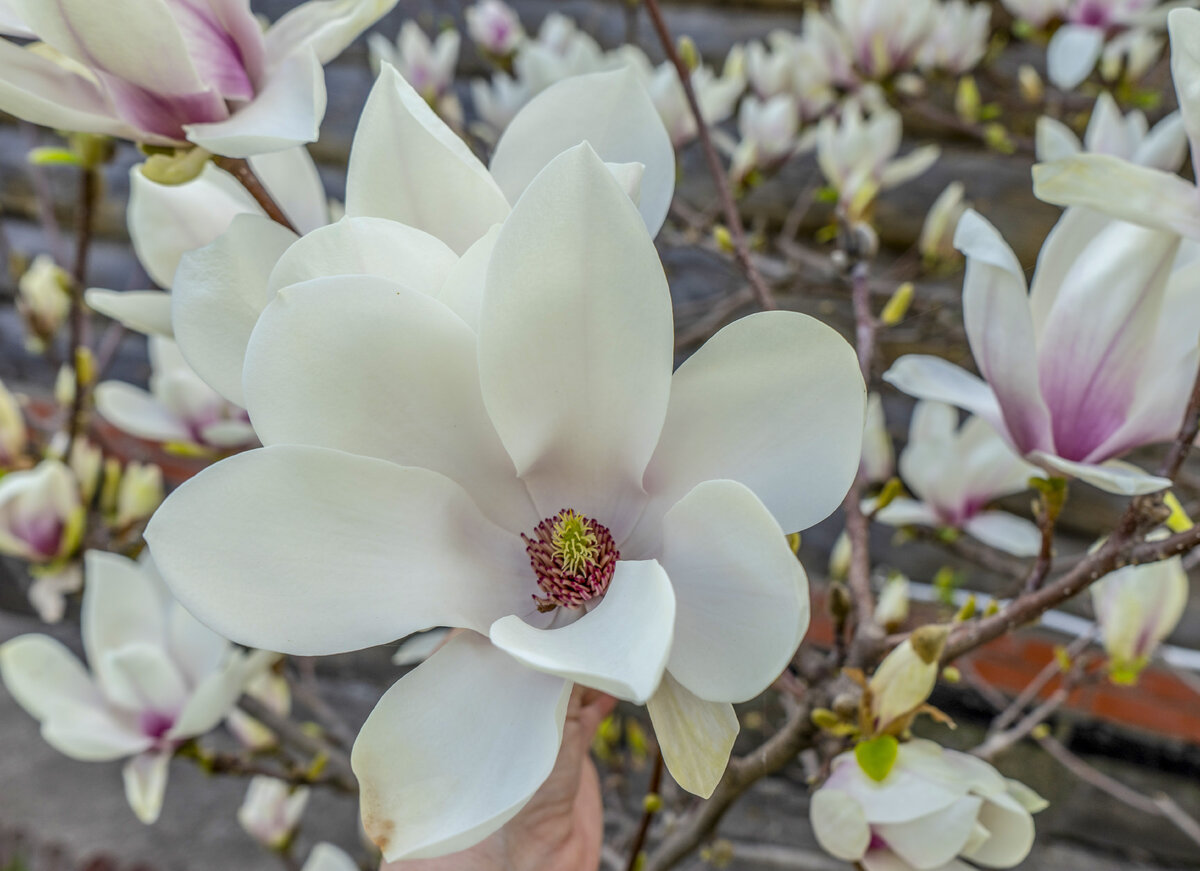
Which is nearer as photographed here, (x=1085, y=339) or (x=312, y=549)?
(x=312, y=549)

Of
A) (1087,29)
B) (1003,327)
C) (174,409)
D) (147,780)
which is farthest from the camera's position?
(1087,29)

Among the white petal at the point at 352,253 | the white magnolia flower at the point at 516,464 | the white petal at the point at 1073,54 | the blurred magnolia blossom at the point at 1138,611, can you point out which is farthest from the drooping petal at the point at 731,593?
the white petal at the point at 1073,54

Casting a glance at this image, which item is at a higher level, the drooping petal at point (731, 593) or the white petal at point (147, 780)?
the drooping petal at point (731, 593)

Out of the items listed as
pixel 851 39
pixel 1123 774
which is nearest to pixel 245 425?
pixel 851 39

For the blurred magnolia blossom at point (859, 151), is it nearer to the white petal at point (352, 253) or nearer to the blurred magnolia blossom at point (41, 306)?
the white petal at point (352, 253)

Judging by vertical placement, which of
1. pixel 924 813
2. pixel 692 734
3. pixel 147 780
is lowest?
pixel 147 780

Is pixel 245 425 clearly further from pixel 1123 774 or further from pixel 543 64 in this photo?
pixel 1123 774

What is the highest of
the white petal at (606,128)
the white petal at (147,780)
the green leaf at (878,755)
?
the white petal at (606,128)

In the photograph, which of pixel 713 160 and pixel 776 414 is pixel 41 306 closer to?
pixel 713 160

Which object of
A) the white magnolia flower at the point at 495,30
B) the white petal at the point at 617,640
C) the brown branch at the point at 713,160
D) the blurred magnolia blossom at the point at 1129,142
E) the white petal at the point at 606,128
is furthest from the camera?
the white magnolia flower at the point at 495,30

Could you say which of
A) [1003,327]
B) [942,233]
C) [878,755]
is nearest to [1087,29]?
[942,233]
